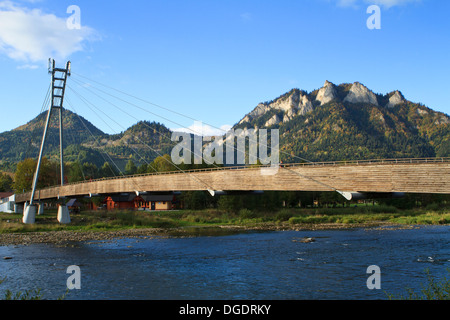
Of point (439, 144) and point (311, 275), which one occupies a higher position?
point (439, 144)

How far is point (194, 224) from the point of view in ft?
195

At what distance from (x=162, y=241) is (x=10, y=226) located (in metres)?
25.2

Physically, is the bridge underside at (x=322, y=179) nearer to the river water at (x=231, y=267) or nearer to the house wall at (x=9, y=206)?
the river water at (x=231, y=267)

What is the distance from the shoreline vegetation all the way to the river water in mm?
8079

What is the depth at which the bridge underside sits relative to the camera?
76.6 ft

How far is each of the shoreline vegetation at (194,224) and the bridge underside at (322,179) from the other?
26.8 ft

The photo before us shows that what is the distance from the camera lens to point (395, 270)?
22.6 m

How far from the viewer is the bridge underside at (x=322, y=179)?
920 inches

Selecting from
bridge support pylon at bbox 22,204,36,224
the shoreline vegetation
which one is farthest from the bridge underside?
bridge support pylon at bbox 22,204,36,224

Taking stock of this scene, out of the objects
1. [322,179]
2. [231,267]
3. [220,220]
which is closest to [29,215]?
[220,220]

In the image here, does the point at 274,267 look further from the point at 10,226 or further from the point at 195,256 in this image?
the point at 10,226

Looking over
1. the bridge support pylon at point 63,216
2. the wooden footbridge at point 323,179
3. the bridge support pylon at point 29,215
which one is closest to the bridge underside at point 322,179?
the wooden footbridge at point 323,179

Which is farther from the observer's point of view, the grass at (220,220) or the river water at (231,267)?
the grass at (220,220)
